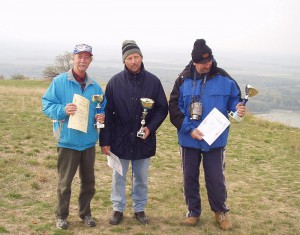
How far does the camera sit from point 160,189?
6.18 meters

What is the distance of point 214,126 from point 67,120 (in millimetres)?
1658

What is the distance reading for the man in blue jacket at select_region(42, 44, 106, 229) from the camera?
12.9 feet

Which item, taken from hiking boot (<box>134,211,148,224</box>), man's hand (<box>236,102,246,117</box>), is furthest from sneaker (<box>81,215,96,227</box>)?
man's hand (<box>236,102,246,117</box>)

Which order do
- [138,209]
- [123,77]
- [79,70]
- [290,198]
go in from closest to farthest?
1. [79,70]
2. [123,77]
3. [138,209]
4. [290,198]

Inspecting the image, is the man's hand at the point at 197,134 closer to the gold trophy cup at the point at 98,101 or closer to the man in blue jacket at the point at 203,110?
the man in blue jacket at the point at 203,110

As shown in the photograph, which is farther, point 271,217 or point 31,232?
point 271,217

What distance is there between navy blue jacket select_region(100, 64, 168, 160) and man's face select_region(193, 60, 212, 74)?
0.50m

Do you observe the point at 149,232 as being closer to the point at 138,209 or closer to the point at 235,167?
the point at 138,209

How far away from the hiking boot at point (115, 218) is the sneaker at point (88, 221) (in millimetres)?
227

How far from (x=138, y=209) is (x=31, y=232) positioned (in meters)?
1.29

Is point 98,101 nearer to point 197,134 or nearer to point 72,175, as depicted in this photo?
point 72,175

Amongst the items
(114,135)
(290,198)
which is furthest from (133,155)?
(290,198)

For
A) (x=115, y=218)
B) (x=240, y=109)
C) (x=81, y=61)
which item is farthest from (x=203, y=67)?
(x=115, y=218)

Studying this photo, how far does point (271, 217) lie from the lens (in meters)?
5.13
